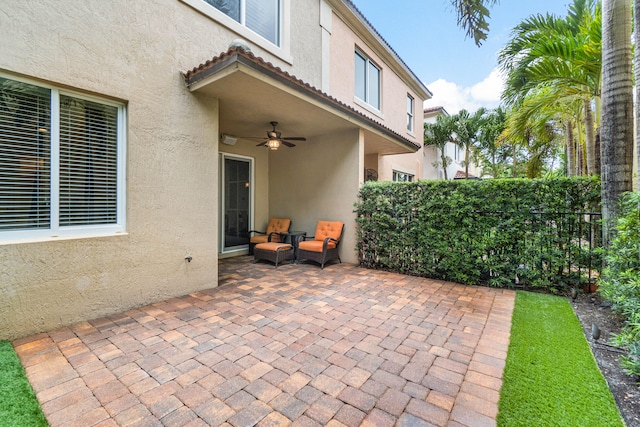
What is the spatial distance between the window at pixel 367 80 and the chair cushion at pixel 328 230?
5262mm

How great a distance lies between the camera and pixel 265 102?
18.4 ft

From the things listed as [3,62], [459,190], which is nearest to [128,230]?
[3,62]

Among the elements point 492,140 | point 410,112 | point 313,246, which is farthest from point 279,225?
point 492,140

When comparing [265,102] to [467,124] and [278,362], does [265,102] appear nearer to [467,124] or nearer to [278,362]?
[278,362]

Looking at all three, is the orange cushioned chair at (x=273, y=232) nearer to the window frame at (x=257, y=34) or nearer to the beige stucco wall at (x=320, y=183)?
the beige stucco wall at (x=320, y=183)

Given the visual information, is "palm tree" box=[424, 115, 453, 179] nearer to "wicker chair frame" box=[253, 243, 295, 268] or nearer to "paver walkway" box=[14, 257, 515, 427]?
"wicker chair frame" box=[253, 243, 295, 268]

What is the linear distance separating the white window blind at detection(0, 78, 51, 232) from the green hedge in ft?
20.0

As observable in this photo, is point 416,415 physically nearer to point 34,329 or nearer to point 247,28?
point 34,329

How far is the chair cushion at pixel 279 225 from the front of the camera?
28.9ft

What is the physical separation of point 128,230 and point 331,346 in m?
3.47

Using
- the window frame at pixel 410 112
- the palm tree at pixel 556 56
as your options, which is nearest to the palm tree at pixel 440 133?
the window frame at pixel 410 112

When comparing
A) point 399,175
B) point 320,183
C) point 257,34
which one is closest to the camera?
point 257,34

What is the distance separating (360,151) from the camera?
7.57 m

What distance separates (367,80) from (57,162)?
973cm
